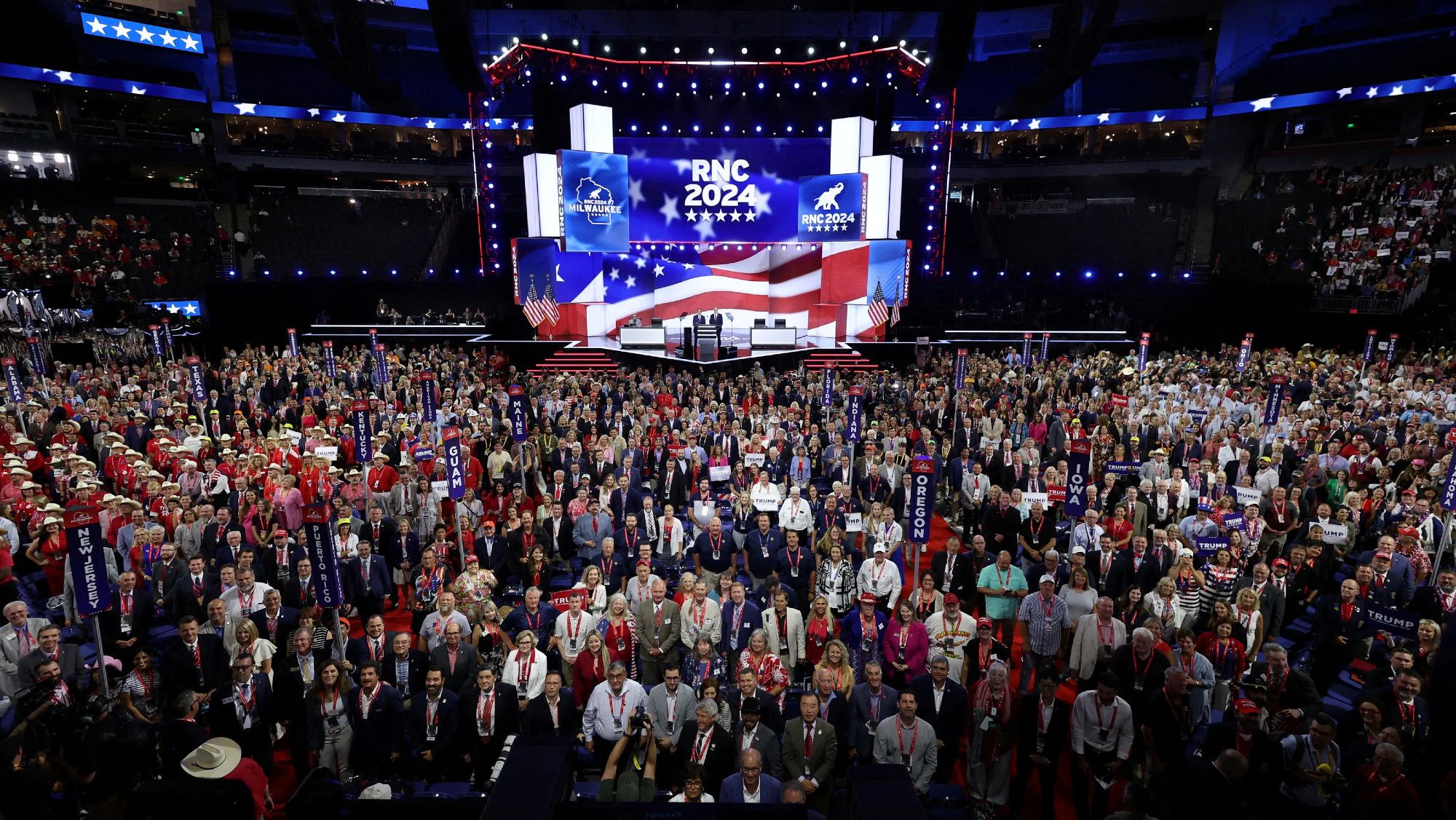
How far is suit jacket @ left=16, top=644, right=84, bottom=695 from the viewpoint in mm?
6609

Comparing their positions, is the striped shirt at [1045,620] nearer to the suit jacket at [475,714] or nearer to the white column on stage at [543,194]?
the suit jacket at [475,714]

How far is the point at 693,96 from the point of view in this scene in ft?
84.5

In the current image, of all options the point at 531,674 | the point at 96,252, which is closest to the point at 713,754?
the point at 531,674

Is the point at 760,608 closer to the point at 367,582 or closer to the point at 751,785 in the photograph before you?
the point at 751,785

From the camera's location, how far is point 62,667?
6.85 metres

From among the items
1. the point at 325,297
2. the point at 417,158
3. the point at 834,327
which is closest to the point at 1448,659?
the point at 834,327

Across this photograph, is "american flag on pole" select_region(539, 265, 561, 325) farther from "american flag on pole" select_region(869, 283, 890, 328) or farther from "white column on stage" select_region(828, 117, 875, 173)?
"american flag on pole" select_region(869, 283, 890, 328)

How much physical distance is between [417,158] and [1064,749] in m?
39.4

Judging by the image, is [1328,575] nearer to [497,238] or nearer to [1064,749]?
[1064,749]

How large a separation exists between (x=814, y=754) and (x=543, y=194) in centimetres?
2208

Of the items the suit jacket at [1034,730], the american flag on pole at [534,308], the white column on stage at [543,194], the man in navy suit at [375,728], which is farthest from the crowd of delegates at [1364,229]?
the man in navy suit at [375,728]

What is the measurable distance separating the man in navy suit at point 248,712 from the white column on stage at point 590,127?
2135 centimetres

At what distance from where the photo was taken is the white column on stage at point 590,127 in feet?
81.3

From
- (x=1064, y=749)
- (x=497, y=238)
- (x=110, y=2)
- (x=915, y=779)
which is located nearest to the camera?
(x=915, y=779)
